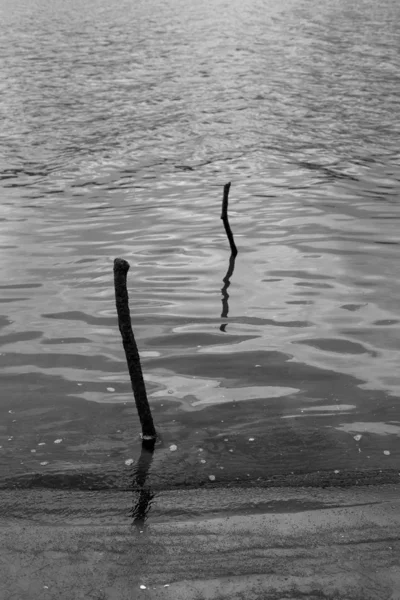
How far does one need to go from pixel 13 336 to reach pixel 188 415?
126 inches

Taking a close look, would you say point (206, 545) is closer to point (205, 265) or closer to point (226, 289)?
point (226, 289)

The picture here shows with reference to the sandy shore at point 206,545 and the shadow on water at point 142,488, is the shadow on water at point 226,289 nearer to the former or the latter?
the shadow on water at point 142,488

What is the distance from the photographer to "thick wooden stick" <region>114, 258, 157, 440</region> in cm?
734

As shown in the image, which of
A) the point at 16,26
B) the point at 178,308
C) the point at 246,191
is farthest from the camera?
the point at 16,26

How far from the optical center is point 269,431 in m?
8.56

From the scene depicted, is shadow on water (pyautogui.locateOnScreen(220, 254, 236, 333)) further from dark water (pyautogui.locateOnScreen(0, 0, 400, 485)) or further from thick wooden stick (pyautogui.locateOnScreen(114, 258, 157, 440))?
thick wooden stick (pyautogui.locateOnScreen(114, 258, 157, 440))

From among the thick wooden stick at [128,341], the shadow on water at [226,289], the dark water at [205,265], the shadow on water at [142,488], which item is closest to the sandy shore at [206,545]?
the shadow on water at [142,488]

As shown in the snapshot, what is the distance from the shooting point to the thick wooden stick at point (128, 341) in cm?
734

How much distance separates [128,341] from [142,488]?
143 centimetres

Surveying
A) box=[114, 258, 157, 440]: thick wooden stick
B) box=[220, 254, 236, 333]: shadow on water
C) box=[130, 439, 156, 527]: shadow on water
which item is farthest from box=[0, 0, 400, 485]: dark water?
box=[114, 258, 157, 440]: thick wooden stick

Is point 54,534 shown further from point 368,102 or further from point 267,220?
point 368,102

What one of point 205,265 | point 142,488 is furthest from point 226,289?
point 142,488

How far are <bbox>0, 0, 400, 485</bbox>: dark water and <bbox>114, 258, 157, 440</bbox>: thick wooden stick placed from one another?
1.67 ft

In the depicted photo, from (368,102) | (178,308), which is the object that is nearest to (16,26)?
(368,102)
